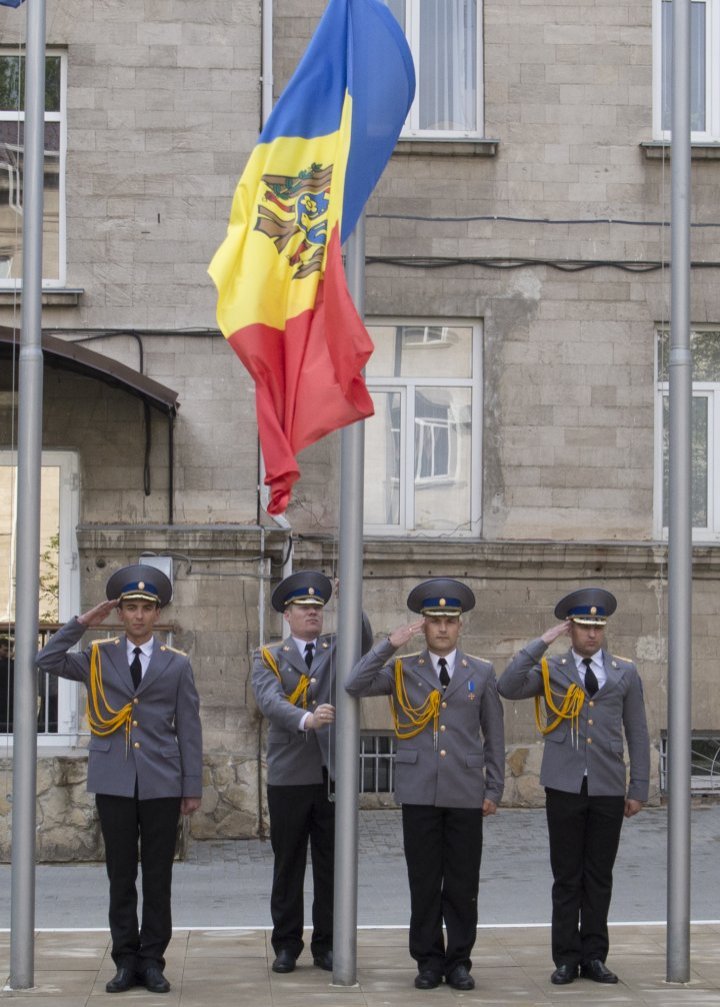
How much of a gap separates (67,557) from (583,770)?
6905mm

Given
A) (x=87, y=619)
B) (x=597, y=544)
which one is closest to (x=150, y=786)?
(x=87, y=619)

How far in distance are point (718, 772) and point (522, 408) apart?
364cm

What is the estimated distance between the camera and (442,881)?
805 centimetres

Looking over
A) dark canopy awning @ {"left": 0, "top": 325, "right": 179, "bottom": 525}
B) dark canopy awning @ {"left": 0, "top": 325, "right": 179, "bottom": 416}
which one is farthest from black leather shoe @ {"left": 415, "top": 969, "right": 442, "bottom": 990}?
dark canopy awning @ {"left": 0, "top": 325, "right": 179, "bottom": 525}

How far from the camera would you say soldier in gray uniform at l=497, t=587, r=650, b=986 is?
8055 mm

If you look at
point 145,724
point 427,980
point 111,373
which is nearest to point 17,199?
point 111,373

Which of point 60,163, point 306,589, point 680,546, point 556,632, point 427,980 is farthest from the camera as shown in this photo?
point 60,163

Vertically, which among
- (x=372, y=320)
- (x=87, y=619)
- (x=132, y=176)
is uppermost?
(x=132, y=176)

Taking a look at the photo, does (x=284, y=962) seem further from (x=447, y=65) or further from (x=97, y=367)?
(x=447, y=65)

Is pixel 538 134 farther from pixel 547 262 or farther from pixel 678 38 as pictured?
pixel 678 38

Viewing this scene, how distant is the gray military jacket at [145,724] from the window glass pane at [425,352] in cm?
697

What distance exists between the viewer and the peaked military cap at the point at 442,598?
7.98m

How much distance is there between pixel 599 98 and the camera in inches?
578

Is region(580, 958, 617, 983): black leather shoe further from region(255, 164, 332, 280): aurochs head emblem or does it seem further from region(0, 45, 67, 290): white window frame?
region(0, 45, 67, 290): white window frame
